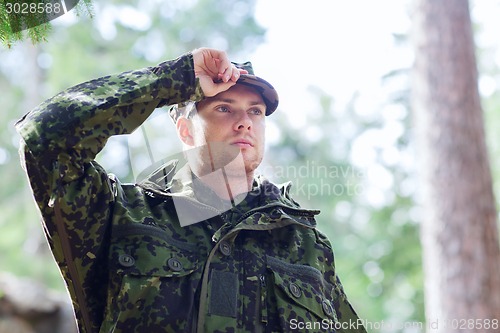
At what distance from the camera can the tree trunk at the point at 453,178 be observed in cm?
646

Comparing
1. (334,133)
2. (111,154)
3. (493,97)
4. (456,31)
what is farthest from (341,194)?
(456,31)

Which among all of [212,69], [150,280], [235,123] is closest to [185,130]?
[235,123]

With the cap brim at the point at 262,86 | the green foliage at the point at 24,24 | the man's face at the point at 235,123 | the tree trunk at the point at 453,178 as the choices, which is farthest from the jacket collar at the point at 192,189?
the tree trunk at the point at 453,178

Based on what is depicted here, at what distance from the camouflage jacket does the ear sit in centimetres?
35

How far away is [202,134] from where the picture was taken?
3010 millimetres

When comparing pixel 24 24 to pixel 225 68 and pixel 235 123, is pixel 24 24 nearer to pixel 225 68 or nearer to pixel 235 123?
pixel 225 68

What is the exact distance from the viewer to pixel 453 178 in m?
6.85

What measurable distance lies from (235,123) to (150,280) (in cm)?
79

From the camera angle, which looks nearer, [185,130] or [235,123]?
[235,123]

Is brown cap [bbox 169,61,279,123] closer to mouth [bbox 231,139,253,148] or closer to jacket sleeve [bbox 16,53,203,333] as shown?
mouth [bbox 231,139,253,148]

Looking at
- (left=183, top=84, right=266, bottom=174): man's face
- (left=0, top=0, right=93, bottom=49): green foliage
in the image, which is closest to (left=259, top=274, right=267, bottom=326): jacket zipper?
(left=183, top=84, right=266, bottom=174): man's face

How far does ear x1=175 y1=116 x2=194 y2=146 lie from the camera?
311cm

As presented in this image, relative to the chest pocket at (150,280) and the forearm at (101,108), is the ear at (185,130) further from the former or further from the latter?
the chest pocket at (150,280)

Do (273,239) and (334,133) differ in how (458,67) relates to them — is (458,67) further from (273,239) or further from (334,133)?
(334,133)
